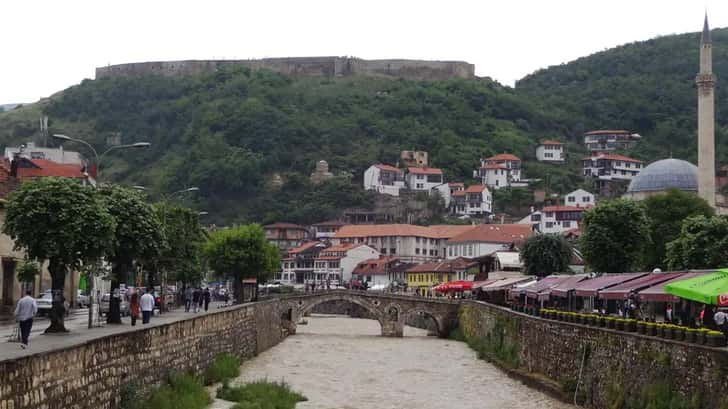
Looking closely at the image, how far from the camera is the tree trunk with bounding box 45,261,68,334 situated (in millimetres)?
31016

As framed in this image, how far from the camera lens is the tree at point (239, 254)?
88812 millimetres

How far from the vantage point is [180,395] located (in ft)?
99.0

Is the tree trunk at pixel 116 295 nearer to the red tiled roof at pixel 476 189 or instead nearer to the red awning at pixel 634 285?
the red awning at pixel 634 285

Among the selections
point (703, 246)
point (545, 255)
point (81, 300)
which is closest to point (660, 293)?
point (703, 246)

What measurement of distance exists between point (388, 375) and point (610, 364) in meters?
23.9

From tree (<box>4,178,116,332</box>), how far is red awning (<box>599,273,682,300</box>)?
631 inches

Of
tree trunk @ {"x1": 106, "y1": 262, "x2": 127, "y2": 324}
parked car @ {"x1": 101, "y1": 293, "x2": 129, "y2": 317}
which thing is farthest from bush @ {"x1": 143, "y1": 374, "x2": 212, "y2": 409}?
parked car @ {"x1": 101, "y1": 293, "x2": 129, "y2": 317}

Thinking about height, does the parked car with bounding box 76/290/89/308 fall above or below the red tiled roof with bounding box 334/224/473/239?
below

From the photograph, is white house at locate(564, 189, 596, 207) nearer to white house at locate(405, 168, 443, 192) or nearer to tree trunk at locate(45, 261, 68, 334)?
white house at locate(405, 168, 443, 192)

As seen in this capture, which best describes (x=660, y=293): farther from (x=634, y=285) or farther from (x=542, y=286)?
(x=542, y=286)

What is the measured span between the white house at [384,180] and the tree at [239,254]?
101019mm

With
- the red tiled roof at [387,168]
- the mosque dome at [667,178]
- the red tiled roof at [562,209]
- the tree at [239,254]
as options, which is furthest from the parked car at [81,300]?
the red tiled roof at [387,168]

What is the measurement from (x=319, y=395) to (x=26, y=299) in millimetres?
19377

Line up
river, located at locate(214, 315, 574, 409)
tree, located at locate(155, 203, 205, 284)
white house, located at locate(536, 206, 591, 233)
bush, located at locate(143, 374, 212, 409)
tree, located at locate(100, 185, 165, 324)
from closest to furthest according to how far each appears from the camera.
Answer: bush, located at locate(143, 374, 212, 409)
tree, located at locate(100, 185, 165, 324)
river, located at locate(214, 315, 574, 409)
tree, located at locate(155, 203, 205, 284)
white house, located at locate(536, 206, 591, 233)
